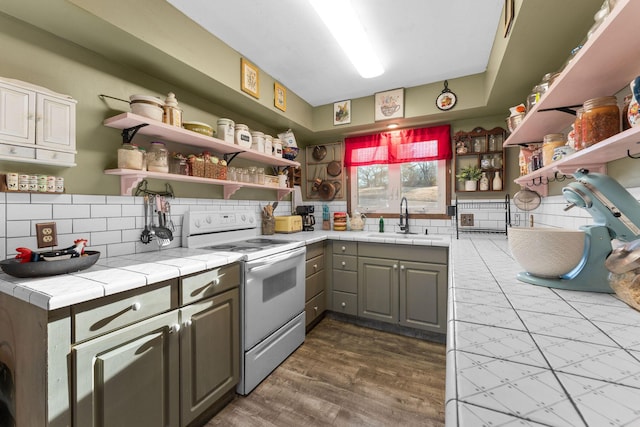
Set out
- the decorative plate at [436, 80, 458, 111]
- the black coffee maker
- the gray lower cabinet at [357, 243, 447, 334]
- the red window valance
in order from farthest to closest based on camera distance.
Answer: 1. the black coffee maker
2. the red window valance
3. the decorative plate at [436, 80, 458, 111]
4. the gray lower cabinet at [357, 243, 447, 334]

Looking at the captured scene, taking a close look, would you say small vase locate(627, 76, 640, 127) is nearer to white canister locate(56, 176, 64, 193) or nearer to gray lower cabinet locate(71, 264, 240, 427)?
gray lower cabinet locate(71, 264, 240, 427)

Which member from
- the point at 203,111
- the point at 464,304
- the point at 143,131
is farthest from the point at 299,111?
the point at 464,304

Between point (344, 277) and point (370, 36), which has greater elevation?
point (370, 36)

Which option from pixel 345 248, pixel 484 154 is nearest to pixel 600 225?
pixel 345 248

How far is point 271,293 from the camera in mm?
1999

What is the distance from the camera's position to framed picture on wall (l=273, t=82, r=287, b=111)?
2637 millimetres

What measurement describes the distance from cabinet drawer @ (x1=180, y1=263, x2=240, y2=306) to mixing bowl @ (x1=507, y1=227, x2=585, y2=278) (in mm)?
1456

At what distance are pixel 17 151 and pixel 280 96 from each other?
1.94 metres

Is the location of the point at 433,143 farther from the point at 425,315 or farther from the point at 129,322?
the point at 129,322

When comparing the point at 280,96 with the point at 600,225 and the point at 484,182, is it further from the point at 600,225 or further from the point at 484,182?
the point at 600,225

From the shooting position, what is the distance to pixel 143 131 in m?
1.82

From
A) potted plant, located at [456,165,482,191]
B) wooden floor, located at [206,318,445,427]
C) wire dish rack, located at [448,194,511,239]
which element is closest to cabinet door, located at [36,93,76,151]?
wooden floor, located at [206,318,445,427]

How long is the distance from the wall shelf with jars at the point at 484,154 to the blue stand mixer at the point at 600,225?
2.04 metres

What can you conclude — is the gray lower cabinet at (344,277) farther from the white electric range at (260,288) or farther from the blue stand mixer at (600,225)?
the blue stand mixer at (600,225)
